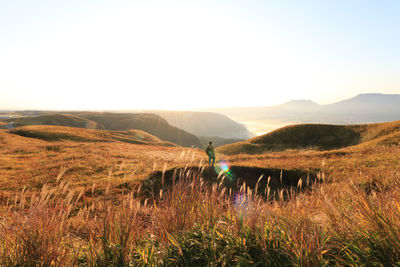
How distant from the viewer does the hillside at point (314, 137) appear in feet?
113

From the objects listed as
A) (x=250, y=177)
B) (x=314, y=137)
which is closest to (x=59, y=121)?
(x=314, y=137)

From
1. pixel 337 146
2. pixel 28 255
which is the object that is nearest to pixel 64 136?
pixel 28 255

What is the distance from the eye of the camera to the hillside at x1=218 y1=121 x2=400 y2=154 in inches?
1355

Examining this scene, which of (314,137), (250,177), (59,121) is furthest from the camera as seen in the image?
(59,121)

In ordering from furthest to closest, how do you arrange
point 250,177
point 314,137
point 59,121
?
point 59,121
point 314,137
point 250,177

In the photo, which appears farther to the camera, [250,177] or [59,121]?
[59,121]

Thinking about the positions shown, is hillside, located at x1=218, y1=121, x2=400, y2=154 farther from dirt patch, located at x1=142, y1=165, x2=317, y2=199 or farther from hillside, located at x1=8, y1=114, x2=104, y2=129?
hillside, located at x1=8, y1=114, x2=104, y2=129

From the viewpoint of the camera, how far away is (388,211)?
2998mm

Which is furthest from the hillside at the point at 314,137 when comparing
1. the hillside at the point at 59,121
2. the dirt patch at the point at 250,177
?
the hillside at the point at 59,121

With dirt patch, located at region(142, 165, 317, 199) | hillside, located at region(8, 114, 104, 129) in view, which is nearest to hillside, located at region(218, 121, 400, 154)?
dirt patch, located at region(142, 165, 317, 199)

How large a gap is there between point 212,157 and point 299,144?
31.0m

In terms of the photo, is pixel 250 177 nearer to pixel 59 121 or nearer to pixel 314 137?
pixel 314 137

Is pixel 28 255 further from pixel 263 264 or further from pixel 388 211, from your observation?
pixel 388 211

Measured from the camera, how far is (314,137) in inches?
1542
